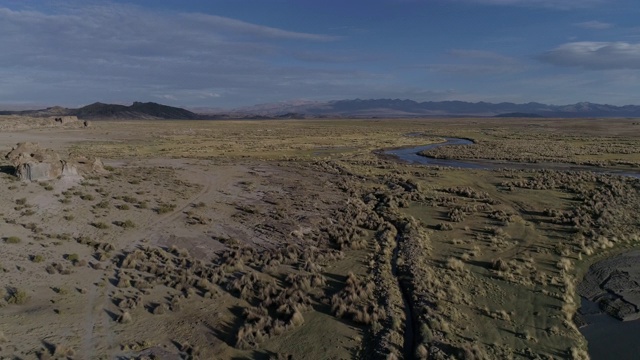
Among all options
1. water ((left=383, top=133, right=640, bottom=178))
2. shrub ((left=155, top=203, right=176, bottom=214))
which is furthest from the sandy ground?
water ((left=383, top=133, right=640, bottom=178))

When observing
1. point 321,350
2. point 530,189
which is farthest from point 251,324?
point 530,189

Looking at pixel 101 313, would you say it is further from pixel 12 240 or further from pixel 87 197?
pixel 87 197

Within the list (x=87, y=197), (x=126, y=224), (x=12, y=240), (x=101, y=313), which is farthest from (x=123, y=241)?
(x=87, y=197)

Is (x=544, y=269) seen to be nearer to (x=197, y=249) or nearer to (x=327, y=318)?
(x=327, y=318)

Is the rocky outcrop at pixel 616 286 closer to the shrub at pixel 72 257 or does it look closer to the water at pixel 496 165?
the shrub at pixel 72 257

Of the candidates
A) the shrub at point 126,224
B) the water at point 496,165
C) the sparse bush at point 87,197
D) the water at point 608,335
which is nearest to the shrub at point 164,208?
the shrub at point 126,224
